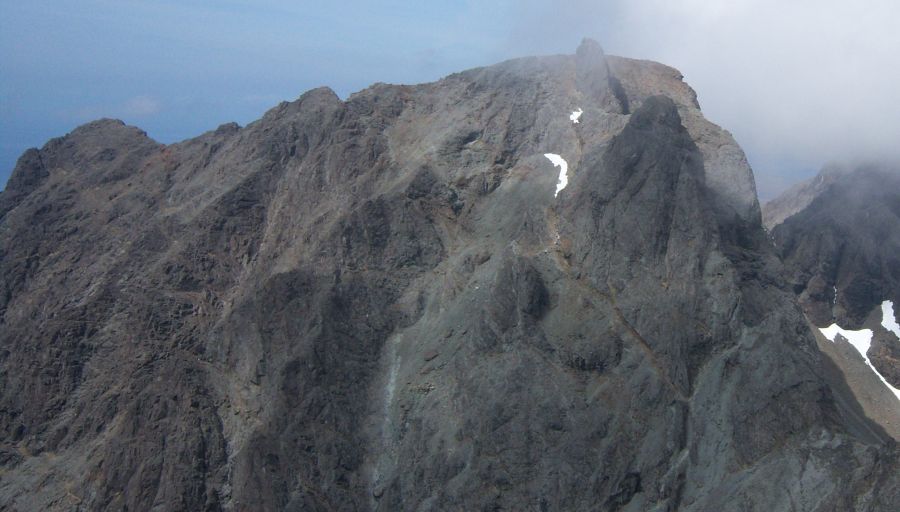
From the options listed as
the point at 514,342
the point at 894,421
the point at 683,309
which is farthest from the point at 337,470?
the point at 894,421

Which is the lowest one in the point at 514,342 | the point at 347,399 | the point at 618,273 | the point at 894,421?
the point at 894,421

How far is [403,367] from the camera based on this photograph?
2584 inches

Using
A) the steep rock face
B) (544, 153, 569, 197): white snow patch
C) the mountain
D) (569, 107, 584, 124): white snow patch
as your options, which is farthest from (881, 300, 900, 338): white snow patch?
(544, 153, 569, 197): white snow patch

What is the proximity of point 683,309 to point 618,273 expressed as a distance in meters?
5.33

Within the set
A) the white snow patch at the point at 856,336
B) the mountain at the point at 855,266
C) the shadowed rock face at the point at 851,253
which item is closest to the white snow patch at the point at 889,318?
the mountain at the point at 855,266

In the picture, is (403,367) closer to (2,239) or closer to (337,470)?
(337,470)

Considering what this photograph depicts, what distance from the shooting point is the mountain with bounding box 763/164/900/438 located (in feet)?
301

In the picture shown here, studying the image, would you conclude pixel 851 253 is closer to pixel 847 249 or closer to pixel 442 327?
pixel 847 249

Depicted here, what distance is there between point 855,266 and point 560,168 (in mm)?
53317

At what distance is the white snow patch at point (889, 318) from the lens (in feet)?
334

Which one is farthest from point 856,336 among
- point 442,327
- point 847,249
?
point 442,327

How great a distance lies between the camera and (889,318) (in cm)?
10394

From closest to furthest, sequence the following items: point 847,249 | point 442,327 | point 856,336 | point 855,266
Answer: point 442,327
point 856,336
point 855,266
point 847,249

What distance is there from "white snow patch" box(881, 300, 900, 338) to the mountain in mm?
114
